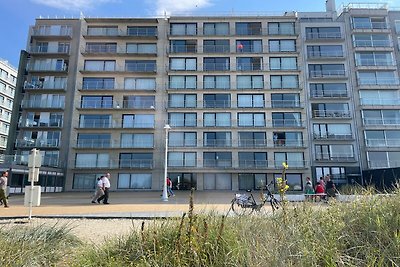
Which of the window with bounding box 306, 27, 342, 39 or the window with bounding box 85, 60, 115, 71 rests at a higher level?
the window with bounding box 306, 27, 342, 39

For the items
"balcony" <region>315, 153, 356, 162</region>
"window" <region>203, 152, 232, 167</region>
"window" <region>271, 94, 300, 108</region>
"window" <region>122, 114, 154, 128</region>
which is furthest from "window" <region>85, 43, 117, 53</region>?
"balcony" <region>315, 153, 356, 162</region>

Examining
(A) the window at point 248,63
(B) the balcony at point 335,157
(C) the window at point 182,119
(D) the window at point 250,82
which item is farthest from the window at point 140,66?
(B) the balcony at point 335,157

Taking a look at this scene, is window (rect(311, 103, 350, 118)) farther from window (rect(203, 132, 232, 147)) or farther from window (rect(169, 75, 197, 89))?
window (rect(169, 75, 197, 89))

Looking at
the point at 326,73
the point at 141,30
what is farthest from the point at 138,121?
the point at 326,73

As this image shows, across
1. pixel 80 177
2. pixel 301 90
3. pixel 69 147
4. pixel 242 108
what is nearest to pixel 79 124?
pixel 69 147

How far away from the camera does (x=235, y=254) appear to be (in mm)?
3547

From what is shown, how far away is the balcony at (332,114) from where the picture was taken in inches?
1563

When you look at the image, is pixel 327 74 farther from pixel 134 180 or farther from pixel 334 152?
pixel 134 180

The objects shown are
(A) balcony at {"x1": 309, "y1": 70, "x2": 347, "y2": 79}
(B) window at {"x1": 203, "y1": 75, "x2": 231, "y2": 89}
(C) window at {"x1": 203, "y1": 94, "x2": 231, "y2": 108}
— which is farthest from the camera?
(B) window at {"x1": 203, "y1": 75, "x2": 231, "y2": 89}

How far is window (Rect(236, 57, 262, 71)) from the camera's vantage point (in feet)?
136

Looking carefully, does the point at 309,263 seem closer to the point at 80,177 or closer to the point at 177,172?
the point at 177,172

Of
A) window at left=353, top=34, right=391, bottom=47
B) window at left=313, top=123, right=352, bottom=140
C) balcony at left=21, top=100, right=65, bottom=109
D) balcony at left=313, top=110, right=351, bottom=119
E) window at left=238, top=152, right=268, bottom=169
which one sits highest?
window at left=353, top=34, right=391, bottom=47

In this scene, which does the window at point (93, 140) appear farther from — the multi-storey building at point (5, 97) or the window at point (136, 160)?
the multi-storey building at point (5, 97)

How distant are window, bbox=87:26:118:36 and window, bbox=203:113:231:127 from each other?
1814 centimetres
